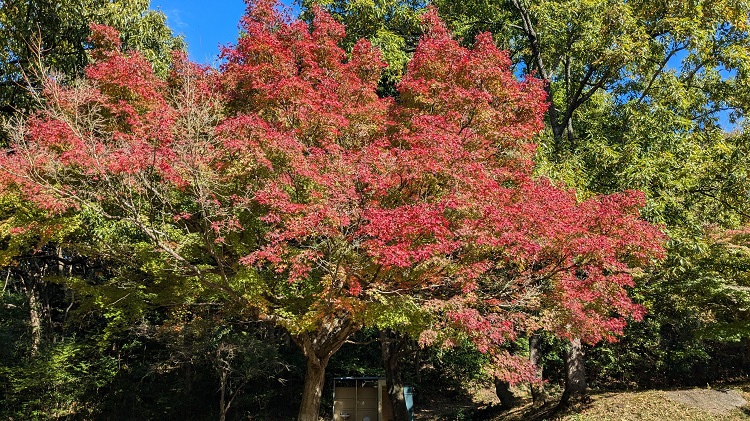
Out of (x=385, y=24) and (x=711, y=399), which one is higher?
(x=385, y=24)

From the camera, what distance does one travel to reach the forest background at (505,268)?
10.2 m

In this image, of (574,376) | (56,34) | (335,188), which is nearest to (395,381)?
(574,376)

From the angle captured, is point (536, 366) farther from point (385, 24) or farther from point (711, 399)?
point (385, 24)

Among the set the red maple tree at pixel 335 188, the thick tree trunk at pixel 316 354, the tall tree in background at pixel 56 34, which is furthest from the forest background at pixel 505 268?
the thick tree trunk at pixel 316 354

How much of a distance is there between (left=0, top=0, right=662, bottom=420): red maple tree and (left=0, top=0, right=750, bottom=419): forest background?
71 centimetres

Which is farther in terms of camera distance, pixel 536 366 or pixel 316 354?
pixel 536 366

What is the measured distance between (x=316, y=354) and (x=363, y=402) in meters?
4.54

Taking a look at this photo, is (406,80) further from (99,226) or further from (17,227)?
(17,227)

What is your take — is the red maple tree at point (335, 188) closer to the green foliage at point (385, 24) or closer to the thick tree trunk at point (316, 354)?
the thick tree trunk at point (316, 354)

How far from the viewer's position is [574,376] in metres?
12.5

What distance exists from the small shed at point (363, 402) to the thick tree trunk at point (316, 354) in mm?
3799

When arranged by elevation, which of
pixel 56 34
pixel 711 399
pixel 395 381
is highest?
pixel 56 34

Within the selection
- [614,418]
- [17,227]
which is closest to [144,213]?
[17,227]

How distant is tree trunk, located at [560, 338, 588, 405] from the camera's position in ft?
39.7
